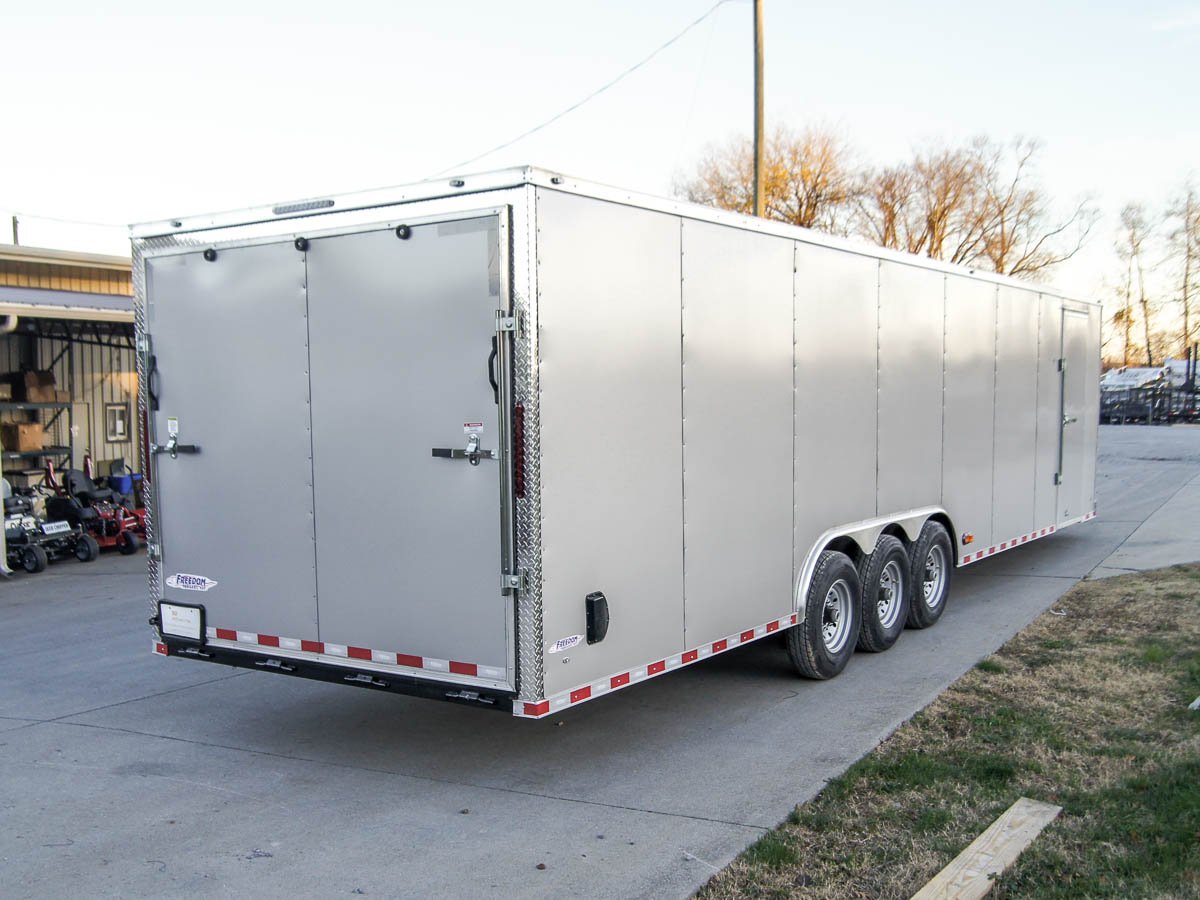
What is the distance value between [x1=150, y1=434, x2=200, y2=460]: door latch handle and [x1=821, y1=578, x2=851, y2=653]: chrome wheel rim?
13.9 feet

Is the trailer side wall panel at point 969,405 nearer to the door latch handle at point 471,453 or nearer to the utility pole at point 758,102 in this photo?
the door latch handle at point 471,453

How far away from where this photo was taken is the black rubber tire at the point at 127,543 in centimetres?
1453

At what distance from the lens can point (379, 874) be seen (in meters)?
4.50

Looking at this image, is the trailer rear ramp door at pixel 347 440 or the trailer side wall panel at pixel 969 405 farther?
the trailer side wall panel at pixel 969 405

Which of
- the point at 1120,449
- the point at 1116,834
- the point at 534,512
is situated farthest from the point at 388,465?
the point at 1120,449

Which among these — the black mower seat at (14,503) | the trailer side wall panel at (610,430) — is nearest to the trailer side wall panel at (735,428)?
the trailer side wall panel at (610,430)

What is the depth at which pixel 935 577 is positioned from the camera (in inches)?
360

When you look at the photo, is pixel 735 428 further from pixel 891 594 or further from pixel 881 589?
pixel 891 594

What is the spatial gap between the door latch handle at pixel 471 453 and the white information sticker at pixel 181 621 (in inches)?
76.7

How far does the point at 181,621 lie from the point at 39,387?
11.3 meters

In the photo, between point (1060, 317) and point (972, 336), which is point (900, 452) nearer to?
point (972, 336)

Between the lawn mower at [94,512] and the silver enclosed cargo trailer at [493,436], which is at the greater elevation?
the silver enclosed cargo trailer at [493,436]

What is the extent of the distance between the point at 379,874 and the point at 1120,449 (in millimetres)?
26731

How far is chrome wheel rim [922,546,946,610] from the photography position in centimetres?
906
